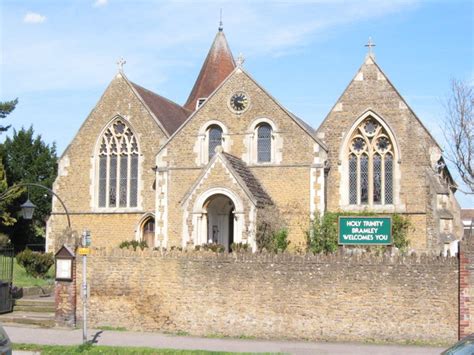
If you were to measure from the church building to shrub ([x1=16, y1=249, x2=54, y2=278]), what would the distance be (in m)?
3.94

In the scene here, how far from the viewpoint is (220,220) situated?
1156 inches

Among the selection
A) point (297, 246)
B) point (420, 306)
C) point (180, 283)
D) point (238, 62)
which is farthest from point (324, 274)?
point (238, 62)

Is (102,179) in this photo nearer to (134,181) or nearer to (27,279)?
(134,181)

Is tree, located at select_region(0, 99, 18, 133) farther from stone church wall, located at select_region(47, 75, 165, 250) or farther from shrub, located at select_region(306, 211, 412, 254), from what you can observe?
shrub, located at select_region(306, 211, 412, 254)

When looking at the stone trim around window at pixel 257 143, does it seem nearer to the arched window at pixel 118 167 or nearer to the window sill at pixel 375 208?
the window sill at pixel 375 208

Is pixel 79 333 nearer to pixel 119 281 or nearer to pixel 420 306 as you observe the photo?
pixel 119 281

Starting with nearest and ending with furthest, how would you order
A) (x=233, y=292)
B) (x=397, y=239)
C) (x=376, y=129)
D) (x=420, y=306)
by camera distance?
1. (x=420, y=306)
2. (x=233, y=292)
3. (x=397, y=239)
4. (x=376, y=129)

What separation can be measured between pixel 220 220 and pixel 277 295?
11700mm

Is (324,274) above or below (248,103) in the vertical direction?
below

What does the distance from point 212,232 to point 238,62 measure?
7.40 meters

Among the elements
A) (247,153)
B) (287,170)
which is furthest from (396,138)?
(247,153)

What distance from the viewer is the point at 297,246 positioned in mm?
27703

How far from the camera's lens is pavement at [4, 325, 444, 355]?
634 inches

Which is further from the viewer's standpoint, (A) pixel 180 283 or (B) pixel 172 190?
(B) pixel 172 190
